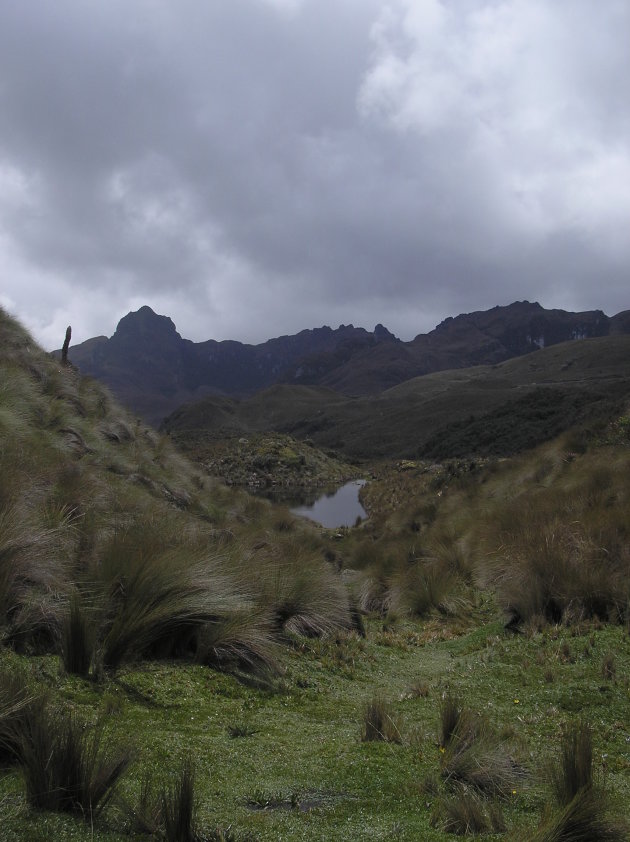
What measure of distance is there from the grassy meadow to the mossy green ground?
2 centimetres

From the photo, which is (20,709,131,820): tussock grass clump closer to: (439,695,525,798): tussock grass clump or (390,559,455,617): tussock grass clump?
(439,695,525,798): tussock grass clump

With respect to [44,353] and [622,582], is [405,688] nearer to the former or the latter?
[622,582]

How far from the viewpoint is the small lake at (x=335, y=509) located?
25031 mm

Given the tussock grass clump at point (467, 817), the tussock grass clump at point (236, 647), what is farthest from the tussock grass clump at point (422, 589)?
the tussock grass clump at point (467, 817)

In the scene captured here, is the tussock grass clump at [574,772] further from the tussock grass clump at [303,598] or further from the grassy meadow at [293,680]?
the tussock grass clump at [303,598]

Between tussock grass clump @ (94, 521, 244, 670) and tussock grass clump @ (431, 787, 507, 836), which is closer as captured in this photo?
tussock grass clump @ (431, 787, 507, 836)

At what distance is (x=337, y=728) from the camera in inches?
164

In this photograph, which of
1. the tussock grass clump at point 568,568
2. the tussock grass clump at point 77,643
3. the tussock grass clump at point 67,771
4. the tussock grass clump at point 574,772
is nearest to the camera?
the tussock grass clump at point 67,771

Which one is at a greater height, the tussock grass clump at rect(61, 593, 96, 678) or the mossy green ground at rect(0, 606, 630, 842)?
the tussock grass clump at rect(61, 593, 96, 678)

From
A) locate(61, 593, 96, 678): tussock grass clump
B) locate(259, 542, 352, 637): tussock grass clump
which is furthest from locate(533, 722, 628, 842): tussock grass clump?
locate(259, 542, 352, 637): tussock grass clump

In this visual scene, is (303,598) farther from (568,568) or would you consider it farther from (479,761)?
(479,761)

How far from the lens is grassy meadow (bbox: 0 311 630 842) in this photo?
2.65 meters

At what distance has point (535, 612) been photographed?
6.87 meters

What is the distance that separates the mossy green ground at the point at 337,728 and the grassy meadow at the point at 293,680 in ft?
0.07
